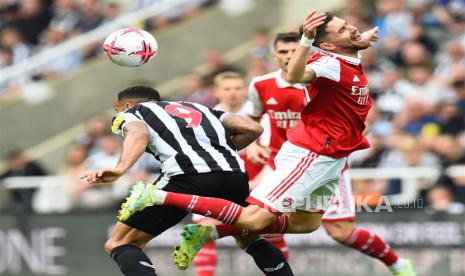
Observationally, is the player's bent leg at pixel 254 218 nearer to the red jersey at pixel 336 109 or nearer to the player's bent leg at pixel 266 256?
the player's bent leg at pixel 266 256

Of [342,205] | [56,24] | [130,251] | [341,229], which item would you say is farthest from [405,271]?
[56,24]

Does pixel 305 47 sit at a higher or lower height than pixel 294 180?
higher

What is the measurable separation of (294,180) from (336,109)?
0.62 m

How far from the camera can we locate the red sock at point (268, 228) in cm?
927

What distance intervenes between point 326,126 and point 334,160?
270 mm

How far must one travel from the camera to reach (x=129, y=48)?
912 cm

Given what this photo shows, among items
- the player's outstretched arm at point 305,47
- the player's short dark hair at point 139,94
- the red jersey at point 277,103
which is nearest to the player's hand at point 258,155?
the red jersey at point 277,103

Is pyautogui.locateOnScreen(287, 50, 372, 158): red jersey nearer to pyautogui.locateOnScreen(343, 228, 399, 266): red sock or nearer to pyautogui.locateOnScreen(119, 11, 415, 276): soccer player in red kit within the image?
pyautogui.locateOnScreen(119, 11, 415, 276): soccer player in red kit

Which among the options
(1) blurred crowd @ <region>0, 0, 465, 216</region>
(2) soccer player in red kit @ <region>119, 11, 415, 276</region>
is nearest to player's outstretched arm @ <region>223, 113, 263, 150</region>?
(2) soccer player in red kit @ <region>119, 11, 415, 276</region>

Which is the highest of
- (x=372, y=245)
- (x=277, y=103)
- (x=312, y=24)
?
(x=312, y=24)

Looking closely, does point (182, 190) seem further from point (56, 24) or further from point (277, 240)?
point (56, 24)

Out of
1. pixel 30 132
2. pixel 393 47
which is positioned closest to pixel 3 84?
pixel 30 132

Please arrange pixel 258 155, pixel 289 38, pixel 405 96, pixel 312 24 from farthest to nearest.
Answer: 1. pixel 405 96
2. pixel 289 38
3. pixel 258 155
4. pixel 312 24

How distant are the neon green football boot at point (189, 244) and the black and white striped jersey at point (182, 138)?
52 cm
